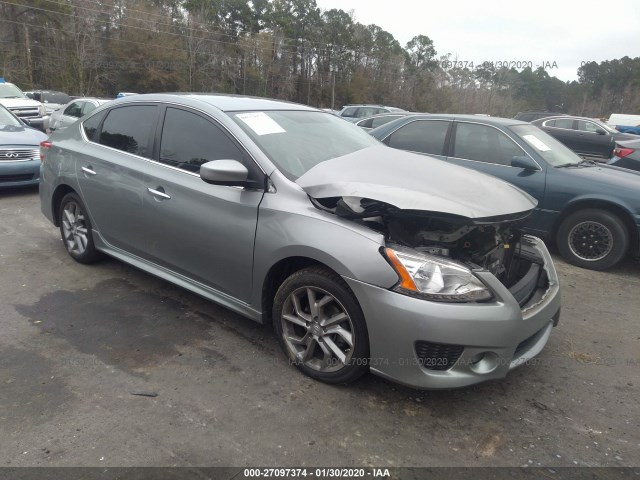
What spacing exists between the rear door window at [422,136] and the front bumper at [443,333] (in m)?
3.86

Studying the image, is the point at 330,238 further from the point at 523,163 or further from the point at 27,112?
the point at 27,112

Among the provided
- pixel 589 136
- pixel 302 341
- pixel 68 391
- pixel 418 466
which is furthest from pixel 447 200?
pixel 589 136

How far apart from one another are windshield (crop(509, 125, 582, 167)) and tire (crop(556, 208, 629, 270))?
2.36ft

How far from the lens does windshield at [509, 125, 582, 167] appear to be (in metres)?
5.72

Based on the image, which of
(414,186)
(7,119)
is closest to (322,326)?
(414,186)

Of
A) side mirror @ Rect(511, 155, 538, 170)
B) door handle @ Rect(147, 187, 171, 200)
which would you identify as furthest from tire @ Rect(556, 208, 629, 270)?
door handle @ Rect(147, 187, 171, 200)

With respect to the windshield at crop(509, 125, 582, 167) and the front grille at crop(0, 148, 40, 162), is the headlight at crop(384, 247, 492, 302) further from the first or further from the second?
the front grille at crop(0, 148, 40, 162)

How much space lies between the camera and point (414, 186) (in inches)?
116

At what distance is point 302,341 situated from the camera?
3041mm

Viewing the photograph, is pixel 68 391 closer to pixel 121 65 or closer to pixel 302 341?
pixel 302 341

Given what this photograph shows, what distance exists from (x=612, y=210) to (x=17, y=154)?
8.33m

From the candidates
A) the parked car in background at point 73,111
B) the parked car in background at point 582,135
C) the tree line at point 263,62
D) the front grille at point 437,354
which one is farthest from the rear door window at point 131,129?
the tree line at point 263,62

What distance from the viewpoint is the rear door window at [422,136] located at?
20.5ft

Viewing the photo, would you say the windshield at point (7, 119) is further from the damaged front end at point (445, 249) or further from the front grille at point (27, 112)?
the damaged front end at point (445, 249)
